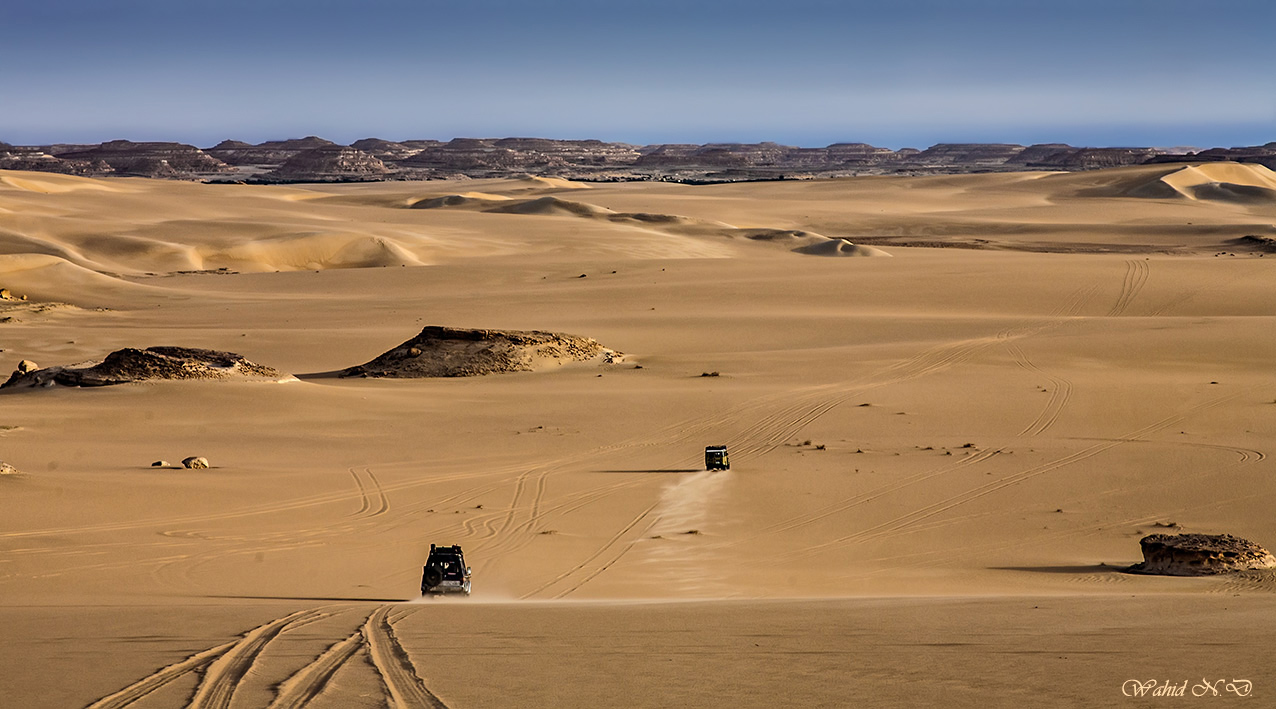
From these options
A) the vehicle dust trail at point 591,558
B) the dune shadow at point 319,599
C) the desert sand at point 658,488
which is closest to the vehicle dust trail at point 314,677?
the desert sand at point 658,488

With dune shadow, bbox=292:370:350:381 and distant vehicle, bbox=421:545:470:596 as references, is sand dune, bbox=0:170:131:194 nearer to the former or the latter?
dune shadow, bbox=292:370:350:381

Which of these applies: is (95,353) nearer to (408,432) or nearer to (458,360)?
(458,360)

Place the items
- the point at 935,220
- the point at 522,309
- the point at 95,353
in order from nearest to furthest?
1. the point at 95,353
2. the point at 522,309
3. the point at 935,220

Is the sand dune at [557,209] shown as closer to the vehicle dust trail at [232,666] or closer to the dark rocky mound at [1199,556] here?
the dark rocky mound at [1199,556]

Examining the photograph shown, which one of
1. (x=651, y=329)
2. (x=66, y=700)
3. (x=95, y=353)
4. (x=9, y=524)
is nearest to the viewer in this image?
(x=66, y=700)

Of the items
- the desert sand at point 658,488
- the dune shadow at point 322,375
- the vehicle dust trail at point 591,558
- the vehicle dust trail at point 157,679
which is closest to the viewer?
the vehicle dust trail at point 157,679

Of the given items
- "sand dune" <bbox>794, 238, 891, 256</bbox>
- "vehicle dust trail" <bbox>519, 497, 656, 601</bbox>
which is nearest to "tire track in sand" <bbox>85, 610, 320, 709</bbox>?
"vehicle dust trail" <bbox>519, 497, 656, 601</bbox>

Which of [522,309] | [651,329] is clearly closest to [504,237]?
[522,309]
